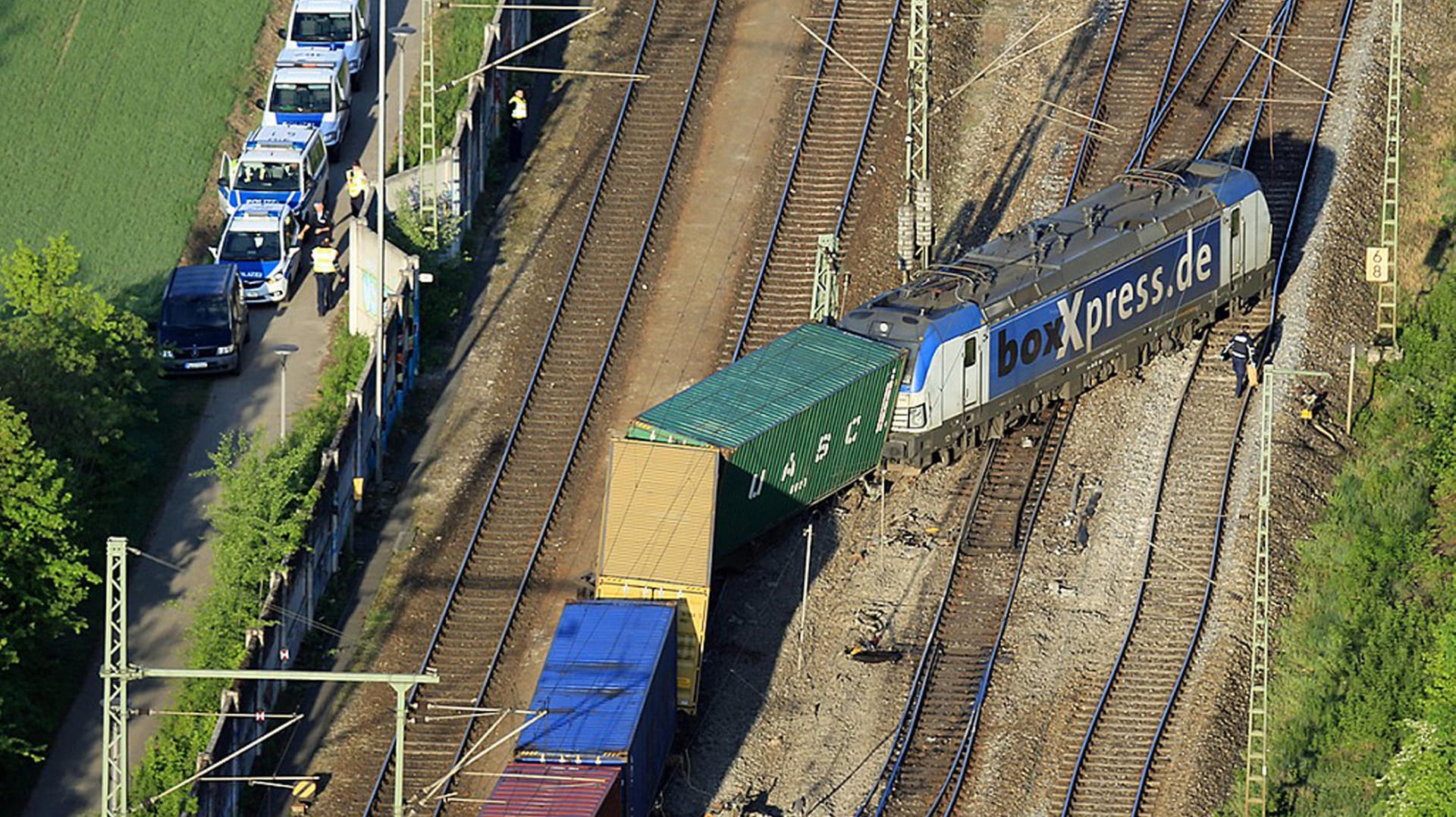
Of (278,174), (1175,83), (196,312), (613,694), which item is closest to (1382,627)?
(613,694)

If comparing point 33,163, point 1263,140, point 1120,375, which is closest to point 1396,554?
point 1120,375

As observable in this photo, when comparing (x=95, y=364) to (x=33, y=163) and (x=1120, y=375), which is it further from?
(x=1120, y=375)

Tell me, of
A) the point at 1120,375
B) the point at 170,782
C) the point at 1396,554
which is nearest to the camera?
the point at 170,782

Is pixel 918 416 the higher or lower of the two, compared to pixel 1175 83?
lower

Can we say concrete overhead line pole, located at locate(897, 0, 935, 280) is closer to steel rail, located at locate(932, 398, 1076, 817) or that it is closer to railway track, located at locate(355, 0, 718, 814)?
steel rail, located at locate(932, 398, 1076, 817)

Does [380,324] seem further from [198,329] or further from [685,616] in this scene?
[685,616]
